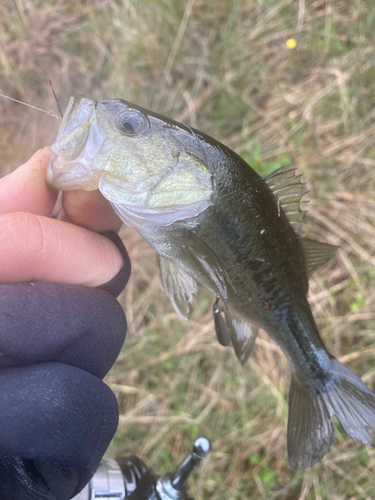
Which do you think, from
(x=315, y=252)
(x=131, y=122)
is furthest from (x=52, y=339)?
(x=315, y=252)

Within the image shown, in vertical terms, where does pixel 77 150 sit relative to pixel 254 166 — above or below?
below

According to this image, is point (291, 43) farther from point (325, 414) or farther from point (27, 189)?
point (325, 414)

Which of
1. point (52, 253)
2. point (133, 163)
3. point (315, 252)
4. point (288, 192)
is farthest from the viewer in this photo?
point (315, 252)

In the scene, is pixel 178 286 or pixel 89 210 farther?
pixel 178 286

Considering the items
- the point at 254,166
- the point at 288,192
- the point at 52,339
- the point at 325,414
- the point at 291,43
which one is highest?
the point at 291,43

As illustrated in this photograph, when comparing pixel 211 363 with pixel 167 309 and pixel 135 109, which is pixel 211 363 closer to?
pixel 167 309

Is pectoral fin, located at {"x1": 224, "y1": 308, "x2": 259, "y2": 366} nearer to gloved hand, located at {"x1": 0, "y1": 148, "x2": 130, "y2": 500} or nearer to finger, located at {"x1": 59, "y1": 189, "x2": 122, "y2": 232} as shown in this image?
gloved hand, located at {"x1": 0, "y1": 148, "x2": 130, "y2": 500}

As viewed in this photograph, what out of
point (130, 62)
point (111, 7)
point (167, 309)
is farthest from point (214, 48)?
point (167, 309)

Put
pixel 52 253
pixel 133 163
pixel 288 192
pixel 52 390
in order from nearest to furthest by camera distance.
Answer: pixel 52 390 → pixel 52 253 → pixel 133 163 → pixel 288 192
